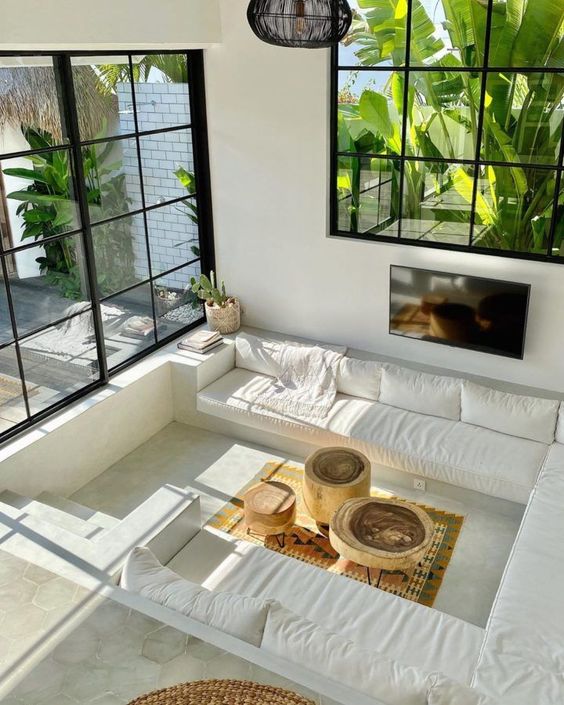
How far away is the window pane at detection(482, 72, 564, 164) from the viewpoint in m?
4.87

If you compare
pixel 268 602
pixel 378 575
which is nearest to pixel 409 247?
pixel 378 575

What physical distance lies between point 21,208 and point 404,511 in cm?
309

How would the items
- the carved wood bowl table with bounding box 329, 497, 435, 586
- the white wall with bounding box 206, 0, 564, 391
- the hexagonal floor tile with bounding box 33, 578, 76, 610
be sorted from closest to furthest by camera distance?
the hexagonal floor tile with bounding box 33, 578, 76, 610, the carved wood bowl table with bounding box 329, 497, 435, 586, the white wall with bounding box 206, 0, 564, 391

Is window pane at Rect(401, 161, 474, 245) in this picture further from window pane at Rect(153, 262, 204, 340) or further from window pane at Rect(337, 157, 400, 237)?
window pane at Rect(153, 262, 204, 340)

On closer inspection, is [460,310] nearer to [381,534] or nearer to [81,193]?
[381,534]

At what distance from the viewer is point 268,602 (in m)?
3.29

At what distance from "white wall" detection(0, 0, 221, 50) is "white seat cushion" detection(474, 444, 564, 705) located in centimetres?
406

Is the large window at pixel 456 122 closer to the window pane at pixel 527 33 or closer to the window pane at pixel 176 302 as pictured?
the window pane at pixel 527 33

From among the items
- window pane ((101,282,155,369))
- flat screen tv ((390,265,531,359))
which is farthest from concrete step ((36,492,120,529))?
flat screen tv ((390,265,531,359))

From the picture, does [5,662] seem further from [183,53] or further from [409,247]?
→ [183,53]

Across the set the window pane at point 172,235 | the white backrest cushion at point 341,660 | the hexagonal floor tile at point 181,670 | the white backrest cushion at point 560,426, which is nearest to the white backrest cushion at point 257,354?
the window pane at point 172,235

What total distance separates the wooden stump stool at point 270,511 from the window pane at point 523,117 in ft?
9.07

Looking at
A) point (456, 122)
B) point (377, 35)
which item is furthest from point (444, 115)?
point (377, 35)

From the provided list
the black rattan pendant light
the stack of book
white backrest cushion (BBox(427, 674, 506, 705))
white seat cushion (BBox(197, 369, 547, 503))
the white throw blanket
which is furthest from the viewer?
the stack of book
